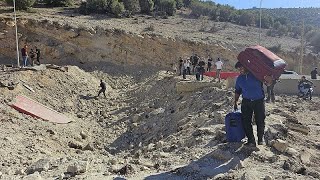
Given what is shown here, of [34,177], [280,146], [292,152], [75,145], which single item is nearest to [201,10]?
[75,145]

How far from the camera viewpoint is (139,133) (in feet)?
49.9

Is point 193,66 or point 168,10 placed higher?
point 168,10

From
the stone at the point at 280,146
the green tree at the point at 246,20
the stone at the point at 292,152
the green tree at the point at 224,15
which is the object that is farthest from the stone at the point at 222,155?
the green tree at the point at 246,20

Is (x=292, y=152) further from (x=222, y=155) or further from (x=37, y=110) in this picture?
(x=37, y=110)

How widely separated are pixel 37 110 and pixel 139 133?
397 cm

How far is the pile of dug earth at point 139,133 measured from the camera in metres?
7.32

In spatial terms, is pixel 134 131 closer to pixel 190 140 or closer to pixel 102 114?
pixel 102 114

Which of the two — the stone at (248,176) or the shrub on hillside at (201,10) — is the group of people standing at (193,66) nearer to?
the stone at (248,176)

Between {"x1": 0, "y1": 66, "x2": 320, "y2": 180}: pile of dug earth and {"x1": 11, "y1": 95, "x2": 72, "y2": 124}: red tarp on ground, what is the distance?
0.33m

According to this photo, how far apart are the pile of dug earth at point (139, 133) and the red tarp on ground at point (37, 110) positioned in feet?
1.08

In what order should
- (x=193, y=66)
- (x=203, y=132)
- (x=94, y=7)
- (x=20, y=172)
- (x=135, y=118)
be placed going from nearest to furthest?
1. (x=20, y=172)
2. (x=203, y=132)
3. (x=135, y=118)
4. (x=193, y=66)
5. (x=94, y=7)

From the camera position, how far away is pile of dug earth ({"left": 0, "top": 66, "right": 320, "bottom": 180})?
7.32 metres

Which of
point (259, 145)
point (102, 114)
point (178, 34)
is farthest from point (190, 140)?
point (178, 34)

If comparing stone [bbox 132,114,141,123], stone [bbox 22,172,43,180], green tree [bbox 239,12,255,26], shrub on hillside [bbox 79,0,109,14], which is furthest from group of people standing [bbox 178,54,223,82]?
green tree [bbox 239,12,255,26]
